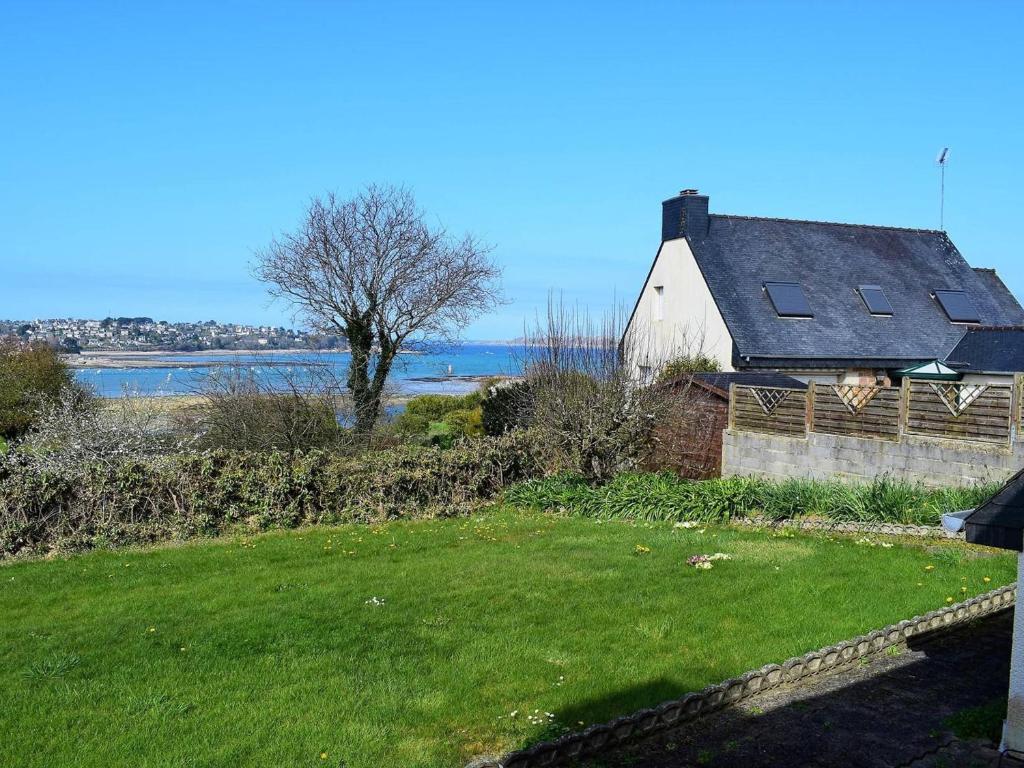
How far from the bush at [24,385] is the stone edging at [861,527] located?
19205mm

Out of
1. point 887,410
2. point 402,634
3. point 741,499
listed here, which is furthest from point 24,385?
point 887,410

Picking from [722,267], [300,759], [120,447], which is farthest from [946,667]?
[722,267]

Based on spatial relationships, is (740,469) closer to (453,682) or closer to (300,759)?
(453,682)

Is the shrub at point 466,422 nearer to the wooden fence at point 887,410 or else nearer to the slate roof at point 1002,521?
the wooden fence at point 887,410

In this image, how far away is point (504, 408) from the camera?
2400cm

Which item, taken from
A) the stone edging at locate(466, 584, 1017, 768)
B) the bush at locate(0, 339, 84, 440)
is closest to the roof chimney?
the bush at locate(0, 339, 84, 440)

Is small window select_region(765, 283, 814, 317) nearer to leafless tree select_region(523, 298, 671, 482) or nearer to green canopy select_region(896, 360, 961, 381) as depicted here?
green canopy select_region(896, 360, 961, 381)

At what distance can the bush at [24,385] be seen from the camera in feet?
81.2

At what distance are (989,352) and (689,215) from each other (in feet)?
32.6

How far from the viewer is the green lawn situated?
5848 millimetres

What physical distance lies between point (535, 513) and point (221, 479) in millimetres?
5518

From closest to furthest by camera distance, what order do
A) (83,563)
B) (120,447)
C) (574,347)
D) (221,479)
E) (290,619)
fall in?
(290,619), (83,563), (221,479), (120,447), (574,347)

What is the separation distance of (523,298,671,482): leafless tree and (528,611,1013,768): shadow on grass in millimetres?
10356

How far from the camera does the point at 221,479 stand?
14.6m
